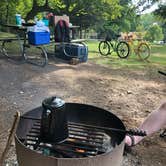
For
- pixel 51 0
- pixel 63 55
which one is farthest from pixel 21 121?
pixel 51 0

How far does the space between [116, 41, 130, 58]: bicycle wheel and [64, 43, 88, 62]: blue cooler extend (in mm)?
1610

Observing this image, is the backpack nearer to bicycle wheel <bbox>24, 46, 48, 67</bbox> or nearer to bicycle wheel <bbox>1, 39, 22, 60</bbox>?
bicycle wheel <bbox>24, 46, 48, 67</bbox>

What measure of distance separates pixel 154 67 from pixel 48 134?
476cm

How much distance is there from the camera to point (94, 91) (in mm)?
3885

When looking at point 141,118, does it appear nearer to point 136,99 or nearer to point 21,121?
point 136,99

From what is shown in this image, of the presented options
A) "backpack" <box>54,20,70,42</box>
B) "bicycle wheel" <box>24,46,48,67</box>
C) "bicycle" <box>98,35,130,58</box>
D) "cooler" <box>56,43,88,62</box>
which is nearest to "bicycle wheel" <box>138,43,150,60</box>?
"bicycle" <box>98,35,130,58</box>

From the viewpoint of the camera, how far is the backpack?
5.83m

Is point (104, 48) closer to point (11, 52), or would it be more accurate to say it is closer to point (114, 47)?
point (114, 47)

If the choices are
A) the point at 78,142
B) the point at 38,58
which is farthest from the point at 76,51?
the point at 78,142

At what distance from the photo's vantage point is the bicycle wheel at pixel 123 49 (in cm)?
722

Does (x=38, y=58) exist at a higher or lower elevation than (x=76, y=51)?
lower

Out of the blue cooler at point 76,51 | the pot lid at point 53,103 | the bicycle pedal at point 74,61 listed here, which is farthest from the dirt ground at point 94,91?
the pot lid at point 53,103

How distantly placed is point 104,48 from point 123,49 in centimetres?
92

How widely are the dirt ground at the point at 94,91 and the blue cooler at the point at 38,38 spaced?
48 centimetres
